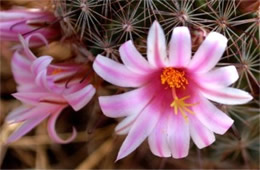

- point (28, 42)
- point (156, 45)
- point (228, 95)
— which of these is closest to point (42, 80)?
point (28, 42)

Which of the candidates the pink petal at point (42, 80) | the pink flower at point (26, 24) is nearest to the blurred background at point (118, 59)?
the pink flower at point (26, 24)

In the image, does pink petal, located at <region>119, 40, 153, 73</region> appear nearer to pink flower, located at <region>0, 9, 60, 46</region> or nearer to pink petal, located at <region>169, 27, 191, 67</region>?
pink petal, located at <region>169, 27, 191, 67</region>

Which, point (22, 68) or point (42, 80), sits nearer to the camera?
point (42, 80)

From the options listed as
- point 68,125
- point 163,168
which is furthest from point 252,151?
point 68,125

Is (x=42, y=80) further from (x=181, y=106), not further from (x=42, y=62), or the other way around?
(x=181, y=106)

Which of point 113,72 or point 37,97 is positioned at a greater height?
point 113,72

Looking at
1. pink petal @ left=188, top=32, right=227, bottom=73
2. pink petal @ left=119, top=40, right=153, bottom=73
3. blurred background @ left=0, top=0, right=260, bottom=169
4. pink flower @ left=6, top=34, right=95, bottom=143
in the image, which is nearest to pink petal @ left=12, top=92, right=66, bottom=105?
pink flower @ left=6, top=34, right=95, bottom=143

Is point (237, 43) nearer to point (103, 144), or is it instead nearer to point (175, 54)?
point (175, 54)
